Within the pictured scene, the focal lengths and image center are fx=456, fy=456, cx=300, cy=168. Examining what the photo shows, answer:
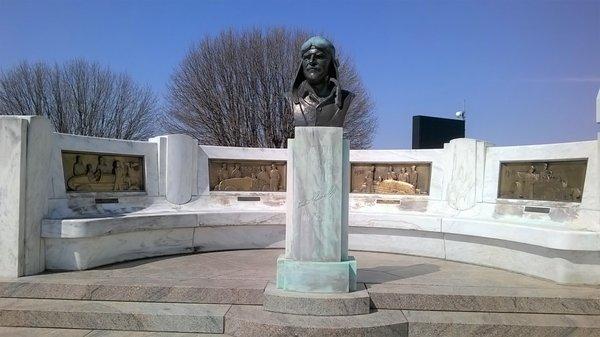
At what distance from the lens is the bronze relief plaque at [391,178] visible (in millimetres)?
8867

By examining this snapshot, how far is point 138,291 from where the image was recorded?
5.43m

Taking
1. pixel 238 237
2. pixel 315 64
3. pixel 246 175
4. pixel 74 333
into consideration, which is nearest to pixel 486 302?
pixel 315 64

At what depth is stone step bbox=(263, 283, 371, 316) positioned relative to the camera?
16.0 ft

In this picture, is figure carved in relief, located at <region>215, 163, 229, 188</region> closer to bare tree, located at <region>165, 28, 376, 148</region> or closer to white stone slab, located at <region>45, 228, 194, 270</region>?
white stone slab, located at <region>45, 228, 194, 270</region>

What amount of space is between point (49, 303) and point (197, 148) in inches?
164

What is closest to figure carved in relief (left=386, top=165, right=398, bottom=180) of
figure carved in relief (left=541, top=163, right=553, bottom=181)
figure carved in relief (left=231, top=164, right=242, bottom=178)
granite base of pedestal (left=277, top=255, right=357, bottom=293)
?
figure carved in relief (left=541, top=163, right=553, bottom=181)

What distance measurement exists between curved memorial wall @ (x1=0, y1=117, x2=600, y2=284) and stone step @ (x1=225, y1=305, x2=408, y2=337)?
2705 mm

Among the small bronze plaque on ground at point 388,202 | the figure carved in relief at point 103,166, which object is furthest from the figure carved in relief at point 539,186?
the figure carved in relief at point 103,166

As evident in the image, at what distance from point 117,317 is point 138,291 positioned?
17.5 inches

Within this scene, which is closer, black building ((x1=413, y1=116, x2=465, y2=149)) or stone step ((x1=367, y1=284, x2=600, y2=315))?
stone step ((x1=367, y1=284, x2=600, y2=315))

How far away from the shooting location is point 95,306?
5223 millimetres

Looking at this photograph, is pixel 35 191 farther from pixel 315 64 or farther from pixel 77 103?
pixel 77 103

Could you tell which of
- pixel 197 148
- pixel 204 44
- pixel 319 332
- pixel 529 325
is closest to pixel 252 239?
pixel 197 148

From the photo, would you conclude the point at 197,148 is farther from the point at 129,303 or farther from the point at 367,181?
the point at 129,303
